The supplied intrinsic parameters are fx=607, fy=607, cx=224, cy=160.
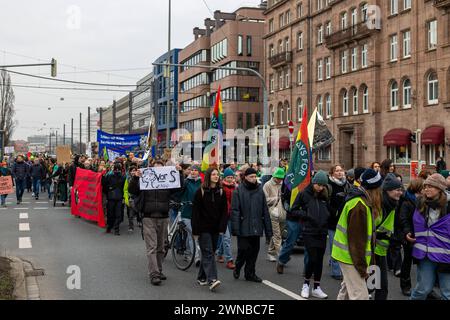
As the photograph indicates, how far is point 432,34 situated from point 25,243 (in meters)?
29.4

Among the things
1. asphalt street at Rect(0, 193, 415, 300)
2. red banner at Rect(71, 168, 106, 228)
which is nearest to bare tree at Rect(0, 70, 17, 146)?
red banner at Rect(71, 168, 106, 228)

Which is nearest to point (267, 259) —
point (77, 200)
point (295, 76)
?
point (77, 200)

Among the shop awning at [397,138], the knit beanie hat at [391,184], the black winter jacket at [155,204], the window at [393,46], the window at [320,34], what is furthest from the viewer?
the window at [320,34]

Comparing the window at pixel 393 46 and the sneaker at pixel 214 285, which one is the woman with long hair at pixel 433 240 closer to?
the sneaker at pixel 214 285

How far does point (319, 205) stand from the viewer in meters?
8.09

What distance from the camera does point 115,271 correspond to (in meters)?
9.65

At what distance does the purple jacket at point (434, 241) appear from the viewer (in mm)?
6270

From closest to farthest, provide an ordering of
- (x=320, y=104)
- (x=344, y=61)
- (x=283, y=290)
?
(x=283, y=290) < (x=344, y=61) < (x=320, y=104)

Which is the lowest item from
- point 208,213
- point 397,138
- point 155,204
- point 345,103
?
point 208,213

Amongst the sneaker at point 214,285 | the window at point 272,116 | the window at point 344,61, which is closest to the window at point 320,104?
the window at point 344,61

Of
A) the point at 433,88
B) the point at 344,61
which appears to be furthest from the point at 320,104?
the point at 433,88

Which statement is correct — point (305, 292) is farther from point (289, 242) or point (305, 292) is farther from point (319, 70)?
point (319, 70)

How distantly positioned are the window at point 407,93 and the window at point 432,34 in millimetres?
3148
